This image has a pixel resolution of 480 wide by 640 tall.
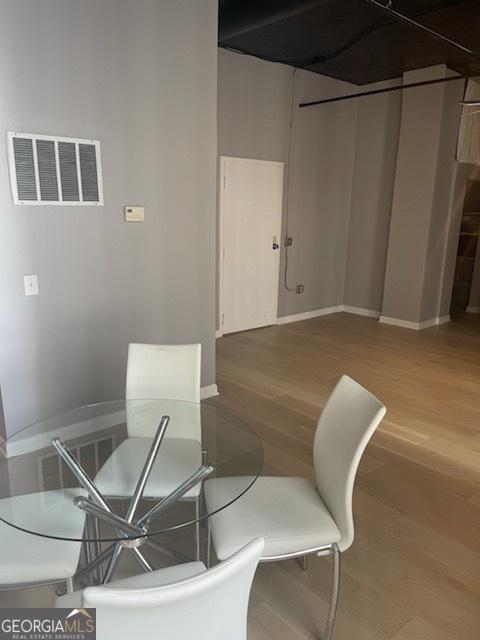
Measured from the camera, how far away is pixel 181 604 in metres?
0.90

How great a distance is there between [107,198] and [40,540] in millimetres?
2131

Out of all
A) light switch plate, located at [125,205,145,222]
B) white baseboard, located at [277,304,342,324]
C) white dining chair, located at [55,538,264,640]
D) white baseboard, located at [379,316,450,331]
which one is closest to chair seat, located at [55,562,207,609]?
white dining chair, located at [55,538,264,640]

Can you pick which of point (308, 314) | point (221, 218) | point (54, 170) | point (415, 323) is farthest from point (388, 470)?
point (308, 314)

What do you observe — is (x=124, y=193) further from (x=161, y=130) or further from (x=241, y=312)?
(x=241, y=312)

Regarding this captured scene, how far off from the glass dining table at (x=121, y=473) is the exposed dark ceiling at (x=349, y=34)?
11.1 ft

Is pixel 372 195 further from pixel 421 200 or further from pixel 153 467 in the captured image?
pixel 153 467

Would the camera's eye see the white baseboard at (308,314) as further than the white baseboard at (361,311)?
No

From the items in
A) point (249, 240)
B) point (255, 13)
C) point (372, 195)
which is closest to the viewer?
point (255, 13)

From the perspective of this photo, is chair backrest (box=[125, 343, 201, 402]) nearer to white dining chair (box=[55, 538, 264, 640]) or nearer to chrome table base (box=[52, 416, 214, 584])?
chrome table base (box=[52, 416, 214, 584])

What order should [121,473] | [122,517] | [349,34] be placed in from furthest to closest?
[349,34] < [121,473] < [122,517]

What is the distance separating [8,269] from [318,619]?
94.9 inches

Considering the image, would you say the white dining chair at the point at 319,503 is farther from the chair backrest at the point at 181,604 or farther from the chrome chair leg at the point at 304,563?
the chair backrest at the point at 181,604

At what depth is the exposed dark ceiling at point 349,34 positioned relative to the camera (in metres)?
3.78

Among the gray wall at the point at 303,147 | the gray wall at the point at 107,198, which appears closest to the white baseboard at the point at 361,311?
the gray wall at the point at 303,147
